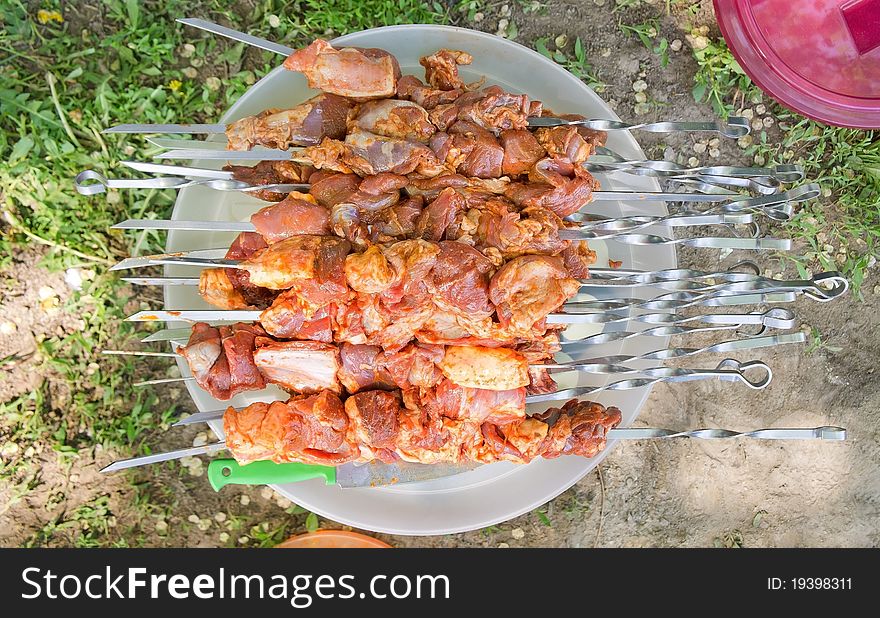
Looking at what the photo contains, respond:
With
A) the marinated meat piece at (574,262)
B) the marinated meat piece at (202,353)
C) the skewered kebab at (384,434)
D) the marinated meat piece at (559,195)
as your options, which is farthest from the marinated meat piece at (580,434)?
the marinated meat piece at (202,353)

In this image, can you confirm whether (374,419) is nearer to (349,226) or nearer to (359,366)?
(359,366)

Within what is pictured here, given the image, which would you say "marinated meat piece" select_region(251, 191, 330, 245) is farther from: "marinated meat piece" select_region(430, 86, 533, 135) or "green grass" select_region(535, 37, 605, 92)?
"green grass" select_region(535, 37, 605, 92)

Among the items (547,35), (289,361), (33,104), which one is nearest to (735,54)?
(547,35)

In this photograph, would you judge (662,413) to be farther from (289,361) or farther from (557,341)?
(289,361)

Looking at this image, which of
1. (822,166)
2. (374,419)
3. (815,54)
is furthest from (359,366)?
(822,166)

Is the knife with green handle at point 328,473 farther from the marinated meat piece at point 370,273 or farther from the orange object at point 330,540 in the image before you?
the marinated meat piece at point 370,273
